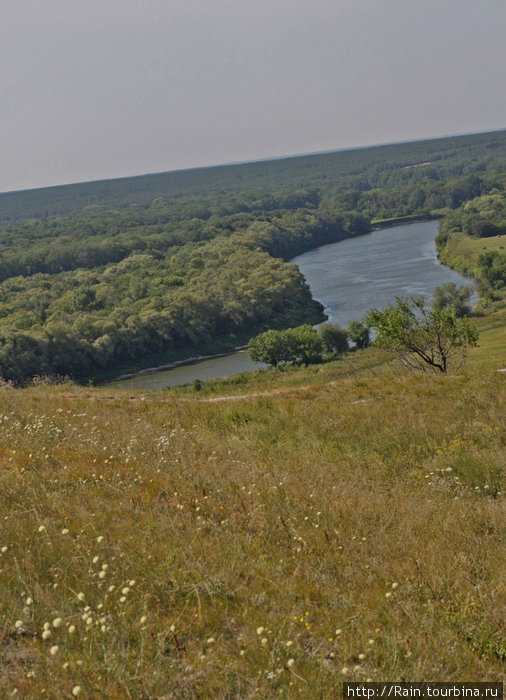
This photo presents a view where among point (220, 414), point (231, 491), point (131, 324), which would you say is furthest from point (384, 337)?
point (131, 324)

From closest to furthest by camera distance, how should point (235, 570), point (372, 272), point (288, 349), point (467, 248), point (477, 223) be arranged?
1. point (235, 570)
2. point (288, 349)
3. point (372, 272)
4. point (467, 248)
5. point (477, 223)

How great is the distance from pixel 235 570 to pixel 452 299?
224 feet

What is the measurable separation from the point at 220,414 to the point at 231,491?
5722 millimetres

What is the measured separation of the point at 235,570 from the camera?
12.7 feet

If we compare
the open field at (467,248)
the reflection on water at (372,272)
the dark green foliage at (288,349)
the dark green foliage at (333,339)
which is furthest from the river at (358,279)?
the dark green foliage at (333,339)

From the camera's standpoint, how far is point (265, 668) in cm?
299

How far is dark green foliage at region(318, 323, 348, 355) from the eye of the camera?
59250 millimetres

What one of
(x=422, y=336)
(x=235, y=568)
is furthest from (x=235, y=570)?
(x=422, y=336)

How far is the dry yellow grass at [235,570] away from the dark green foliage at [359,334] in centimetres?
5257

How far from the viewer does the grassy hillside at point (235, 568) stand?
2.98 m

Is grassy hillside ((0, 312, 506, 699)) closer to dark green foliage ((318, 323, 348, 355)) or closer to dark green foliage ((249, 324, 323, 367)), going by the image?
dark green foliage ((249, 324, 323, 367))

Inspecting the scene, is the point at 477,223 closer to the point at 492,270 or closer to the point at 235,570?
the point at 492,270

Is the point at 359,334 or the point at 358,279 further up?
the point at 358,279

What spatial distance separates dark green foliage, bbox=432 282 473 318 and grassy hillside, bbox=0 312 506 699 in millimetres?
61071
